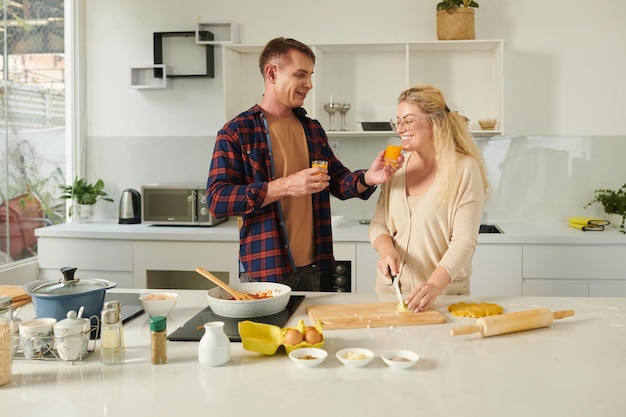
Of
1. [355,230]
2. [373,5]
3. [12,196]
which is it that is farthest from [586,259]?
[12,196]

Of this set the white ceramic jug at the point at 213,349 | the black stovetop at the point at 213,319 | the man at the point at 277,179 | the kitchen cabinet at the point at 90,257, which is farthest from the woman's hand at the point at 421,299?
the kitchen cabinet at the point at 90,257

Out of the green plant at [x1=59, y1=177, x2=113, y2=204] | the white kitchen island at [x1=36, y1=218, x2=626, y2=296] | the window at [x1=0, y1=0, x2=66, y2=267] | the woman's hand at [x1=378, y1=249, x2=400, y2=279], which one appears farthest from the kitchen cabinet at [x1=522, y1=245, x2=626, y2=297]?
the window at [x1=0, y1=0, x2=66, y2=267]

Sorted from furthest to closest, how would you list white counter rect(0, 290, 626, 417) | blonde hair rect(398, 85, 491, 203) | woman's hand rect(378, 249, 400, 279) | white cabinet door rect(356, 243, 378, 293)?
white cabinet door rect(356, 243, 378, 293)
blonde hair rect(398, 85, 491, 203)
woman's hand rect(378, 249, 400, 279)
white counter rect(0, 290, 626, 417)

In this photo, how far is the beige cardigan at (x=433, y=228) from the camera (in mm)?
2338

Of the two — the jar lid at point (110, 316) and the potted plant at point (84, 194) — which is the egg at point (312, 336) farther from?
the potted plant at point (84, 194)

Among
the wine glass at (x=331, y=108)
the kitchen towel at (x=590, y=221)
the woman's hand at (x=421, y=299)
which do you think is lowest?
the woman's hand at (x=421, y=299)

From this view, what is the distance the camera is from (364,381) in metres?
1.46

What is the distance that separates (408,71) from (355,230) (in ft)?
3.56

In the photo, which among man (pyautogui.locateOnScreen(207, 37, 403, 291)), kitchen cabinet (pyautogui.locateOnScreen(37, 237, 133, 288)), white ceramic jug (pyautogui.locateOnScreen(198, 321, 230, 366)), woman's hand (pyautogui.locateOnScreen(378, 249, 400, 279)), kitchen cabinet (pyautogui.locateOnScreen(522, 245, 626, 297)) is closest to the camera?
white ceramic jug (pyautogui.locateOnScreen(198, 321, 230, 366))

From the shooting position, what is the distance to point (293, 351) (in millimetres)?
1609

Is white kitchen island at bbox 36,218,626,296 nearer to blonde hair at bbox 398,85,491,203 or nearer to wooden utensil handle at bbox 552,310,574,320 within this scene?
blonde hair at bbox 398,85,491,203

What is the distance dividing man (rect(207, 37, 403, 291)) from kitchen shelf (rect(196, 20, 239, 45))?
181 cm

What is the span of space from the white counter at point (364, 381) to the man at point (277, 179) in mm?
757

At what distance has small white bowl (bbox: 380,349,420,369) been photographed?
152 cm
